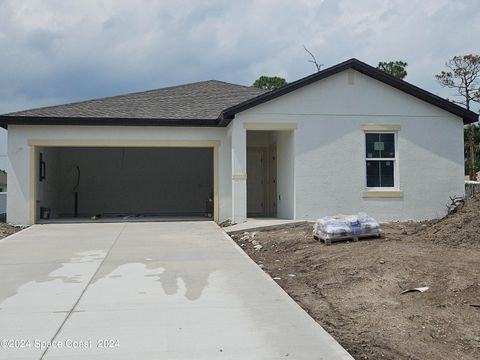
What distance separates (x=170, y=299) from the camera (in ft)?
Answer: 21.5

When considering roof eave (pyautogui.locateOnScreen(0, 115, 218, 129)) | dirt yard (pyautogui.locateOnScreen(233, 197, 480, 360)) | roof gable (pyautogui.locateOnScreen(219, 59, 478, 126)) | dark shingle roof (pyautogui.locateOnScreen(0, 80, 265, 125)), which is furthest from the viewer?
dark shingle roof (pyautogui.locateOnScreen(0, 80, 265, 125))

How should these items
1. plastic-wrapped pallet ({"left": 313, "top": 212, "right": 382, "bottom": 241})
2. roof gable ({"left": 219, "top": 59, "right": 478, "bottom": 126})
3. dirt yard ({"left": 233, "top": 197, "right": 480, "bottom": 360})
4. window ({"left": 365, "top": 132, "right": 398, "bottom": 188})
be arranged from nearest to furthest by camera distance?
dirt yard ({"left": 233, "top": 197, "right": 480, "bottom": 360})
plastic-wrapped pallet ({"left": 313, "top": 212, "right": 382, "bottom": 241})
roof gable ({"left": 219, "top": 59, "right": 478, "bottom": 126})
window ({"left": 365, "top": 132, "right": 398, "bottom": 188})

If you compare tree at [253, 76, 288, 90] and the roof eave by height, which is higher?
tree at [253, 76, 288, 90]

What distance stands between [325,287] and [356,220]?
3352 millimetres

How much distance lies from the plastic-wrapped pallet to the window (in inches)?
228

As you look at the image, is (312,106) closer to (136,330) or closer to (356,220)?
(356,220)

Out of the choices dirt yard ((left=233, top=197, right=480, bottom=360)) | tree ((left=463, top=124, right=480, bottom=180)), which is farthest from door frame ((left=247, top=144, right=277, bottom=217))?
tree ((left=463, top=124, right=480, bottom=180))

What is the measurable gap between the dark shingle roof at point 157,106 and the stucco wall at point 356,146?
2.95m

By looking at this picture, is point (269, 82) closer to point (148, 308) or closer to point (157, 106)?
point (157, 106)

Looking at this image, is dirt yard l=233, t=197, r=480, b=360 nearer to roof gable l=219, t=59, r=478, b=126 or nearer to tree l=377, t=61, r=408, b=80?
roof gable l=219, t=59, r=478, b=126

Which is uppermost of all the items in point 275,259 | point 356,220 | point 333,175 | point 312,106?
point 312,106

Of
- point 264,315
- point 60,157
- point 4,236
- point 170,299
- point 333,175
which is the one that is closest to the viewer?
point 264,315

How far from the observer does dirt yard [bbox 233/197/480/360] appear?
16.4ft

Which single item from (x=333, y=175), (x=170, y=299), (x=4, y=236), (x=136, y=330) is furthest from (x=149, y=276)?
(x=333, y=175)
